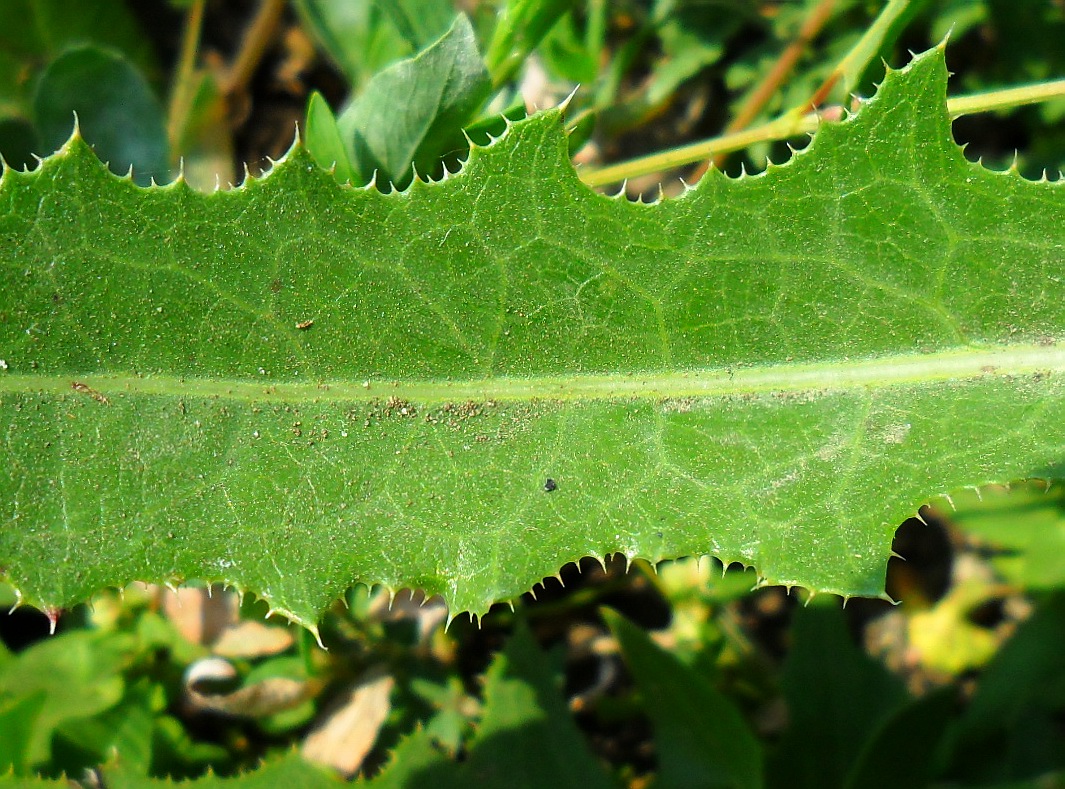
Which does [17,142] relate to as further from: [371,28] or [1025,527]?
[1025,527]

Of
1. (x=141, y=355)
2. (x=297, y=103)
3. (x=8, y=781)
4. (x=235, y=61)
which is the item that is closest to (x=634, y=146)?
(x=297, y=103)

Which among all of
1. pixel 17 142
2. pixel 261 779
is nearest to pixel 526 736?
pixel 261 779

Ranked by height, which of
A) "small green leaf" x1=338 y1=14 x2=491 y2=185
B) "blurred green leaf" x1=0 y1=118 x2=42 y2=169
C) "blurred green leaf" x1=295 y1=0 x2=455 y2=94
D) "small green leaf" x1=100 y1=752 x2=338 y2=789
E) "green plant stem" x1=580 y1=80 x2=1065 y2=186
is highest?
"blurred green leaf" x1=295 y1=0 x2=455 y2=94

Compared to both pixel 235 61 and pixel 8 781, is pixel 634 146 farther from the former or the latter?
pixel 8 781

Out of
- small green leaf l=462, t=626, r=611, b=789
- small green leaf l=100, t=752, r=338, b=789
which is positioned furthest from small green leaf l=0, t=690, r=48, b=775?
small green leaf l=462, t=626, r=611, b=789

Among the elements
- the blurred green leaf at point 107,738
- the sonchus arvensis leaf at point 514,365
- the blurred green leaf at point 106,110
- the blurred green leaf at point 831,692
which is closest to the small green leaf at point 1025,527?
the blurred green leaf at point 831,692

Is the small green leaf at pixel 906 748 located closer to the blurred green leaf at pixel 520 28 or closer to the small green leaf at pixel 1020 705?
the small green leaf at pixel 1020 705

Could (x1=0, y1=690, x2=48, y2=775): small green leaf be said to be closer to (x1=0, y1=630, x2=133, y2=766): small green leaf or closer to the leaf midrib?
(x1=0, y1=630, x2=133, y2=766): small green leaf
